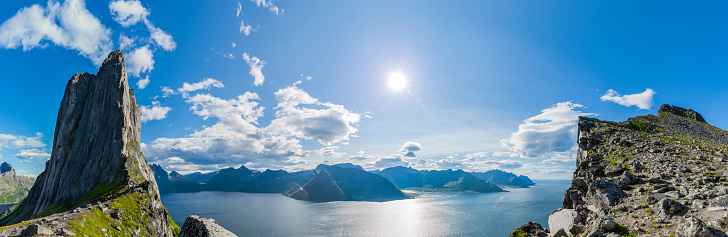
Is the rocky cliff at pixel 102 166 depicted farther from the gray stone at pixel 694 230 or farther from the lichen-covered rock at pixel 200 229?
the gray stone at pixel 694 230

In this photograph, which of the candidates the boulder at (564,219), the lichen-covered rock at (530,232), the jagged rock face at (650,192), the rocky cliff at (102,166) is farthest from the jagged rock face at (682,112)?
the rocky cliff at (102,166)

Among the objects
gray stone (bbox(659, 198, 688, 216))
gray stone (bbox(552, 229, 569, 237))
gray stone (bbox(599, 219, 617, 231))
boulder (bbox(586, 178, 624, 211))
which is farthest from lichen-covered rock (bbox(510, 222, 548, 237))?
gray stone (bbox(659, 198, 688, 216))

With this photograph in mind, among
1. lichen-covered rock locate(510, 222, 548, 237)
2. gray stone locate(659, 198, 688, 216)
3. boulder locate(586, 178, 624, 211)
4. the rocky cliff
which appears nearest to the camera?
gray stone locate(659, 198, 688, 216)

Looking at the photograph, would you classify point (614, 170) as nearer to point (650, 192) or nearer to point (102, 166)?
point (650, 192)

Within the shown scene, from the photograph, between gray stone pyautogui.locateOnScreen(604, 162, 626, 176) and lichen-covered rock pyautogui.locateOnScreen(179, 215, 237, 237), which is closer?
lichen-covered rock pyautogui.locateOnScreen(179, 215, 237, 237)

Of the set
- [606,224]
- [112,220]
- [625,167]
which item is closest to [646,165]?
[625,167]

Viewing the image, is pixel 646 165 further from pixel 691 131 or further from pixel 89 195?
pixel 89 195

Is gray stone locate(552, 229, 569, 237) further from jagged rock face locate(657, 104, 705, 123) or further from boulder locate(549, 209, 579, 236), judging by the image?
jagged rock face locate(657, 104, 705, 123)

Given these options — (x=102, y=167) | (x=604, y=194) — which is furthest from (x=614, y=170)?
(x=102, y=167)
